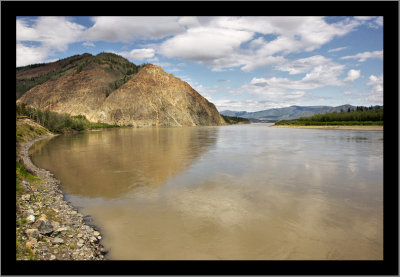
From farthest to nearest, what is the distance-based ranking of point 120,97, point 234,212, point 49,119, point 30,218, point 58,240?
point 120,97, point 49,119, point 234,212, point 30,218, point 58,240

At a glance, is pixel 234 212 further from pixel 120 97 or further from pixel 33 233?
pixel 120 97

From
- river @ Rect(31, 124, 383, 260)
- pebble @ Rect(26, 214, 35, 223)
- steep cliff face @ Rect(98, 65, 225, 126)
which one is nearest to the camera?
river @ Rect(31, 124, 383, 260)

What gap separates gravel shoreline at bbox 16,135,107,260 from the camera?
5488 mm

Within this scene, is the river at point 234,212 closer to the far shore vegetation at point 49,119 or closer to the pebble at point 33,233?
the pebble at point 33,233

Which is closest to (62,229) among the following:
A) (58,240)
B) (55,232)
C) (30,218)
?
(55,232)

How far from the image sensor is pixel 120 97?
140m

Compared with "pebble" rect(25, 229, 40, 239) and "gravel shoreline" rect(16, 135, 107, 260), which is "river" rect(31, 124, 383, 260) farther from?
"pebble" rect(25, 229, 40, 239)

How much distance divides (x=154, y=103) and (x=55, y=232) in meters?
142

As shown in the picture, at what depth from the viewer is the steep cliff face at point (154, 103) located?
446ft

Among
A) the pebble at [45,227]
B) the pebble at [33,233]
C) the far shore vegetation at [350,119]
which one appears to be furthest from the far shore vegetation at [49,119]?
the far shore vegetation at [350,119]

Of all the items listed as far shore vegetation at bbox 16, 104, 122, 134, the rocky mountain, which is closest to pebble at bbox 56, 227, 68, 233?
far shore vegetation at bbox 16, 104, 122, 134

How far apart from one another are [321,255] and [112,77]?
17081 cm

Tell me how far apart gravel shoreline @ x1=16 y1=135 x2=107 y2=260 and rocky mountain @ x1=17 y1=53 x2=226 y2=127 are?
129 m

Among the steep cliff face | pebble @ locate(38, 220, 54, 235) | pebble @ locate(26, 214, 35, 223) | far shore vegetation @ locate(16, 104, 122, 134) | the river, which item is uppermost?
the steep cliff face
